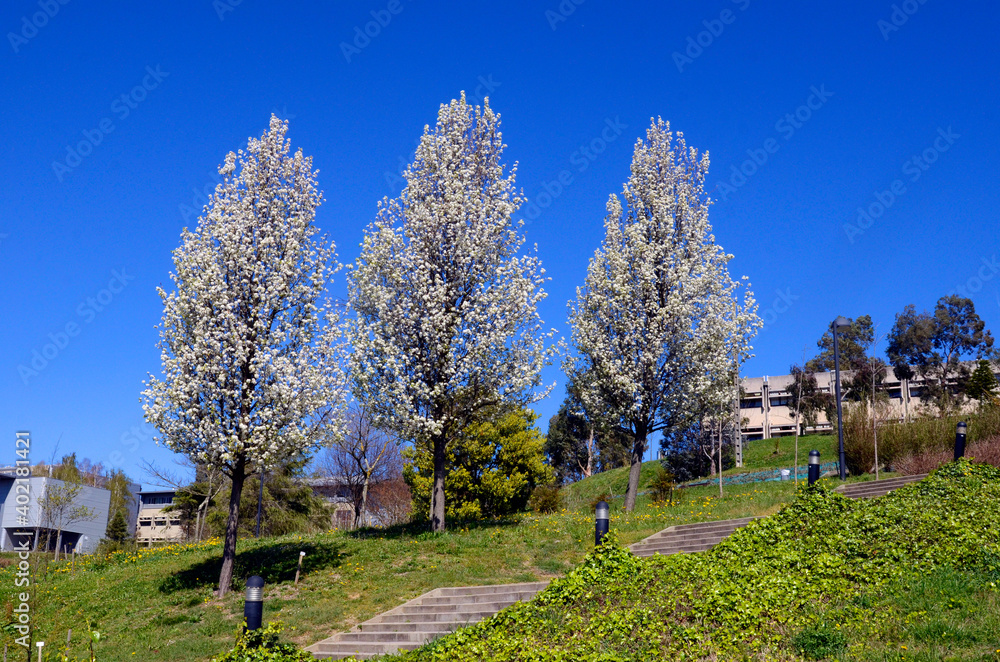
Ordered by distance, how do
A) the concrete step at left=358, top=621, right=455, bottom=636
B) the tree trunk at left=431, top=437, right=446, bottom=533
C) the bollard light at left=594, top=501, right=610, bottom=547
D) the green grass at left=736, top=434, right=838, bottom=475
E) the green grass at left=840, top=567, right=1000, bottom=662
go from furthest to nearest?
the green grass at left=736, top=434, right=838, bottom=475 < the tree trunk at left=431, top=437, right=446, bottom=533 < the bollard light at left=594, top=501, right=610, bottom=547 < the concrete step at left=358, top=621, right=455, bottom=636 < the green grass at left=840, top=567, right=1000, bottom=662

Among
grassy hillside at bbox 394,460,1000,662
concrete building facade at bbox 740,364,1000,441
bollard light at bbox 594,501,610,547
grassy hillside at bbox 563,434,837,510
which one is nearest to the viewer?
grassy hillside at bbox 394,460,1000,662

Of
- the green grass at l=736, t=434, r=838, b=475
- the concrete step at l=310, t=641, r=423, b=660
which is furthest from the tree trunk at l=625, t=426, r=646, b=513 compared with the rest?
the green grass at l=736, t=434, r=838, b=475

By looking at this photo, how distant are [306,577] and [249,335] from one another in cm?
564

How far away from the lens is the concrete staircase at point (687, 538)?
16.3 meters

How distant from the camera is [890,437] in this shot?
25.6m

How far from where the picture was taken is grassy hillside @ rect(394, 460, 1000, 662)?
8.71 m

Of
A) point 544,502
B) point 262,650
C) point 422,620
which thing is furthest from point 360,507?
point 262,650

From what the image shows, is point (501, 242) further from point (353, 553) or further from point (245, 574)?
point (245, 574)

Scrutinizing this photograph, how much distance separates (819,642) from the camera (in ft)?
28.4

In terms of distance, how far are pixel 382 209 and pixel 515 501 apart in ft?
58.4

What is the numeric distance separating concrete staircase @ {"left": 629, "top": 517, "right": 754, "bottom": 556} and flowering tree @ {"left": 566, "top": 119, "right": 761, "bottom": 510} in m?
6.34

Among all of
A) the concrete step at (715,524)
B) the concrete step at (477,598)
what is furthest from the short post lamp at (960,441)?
the concrete step at (477,598)

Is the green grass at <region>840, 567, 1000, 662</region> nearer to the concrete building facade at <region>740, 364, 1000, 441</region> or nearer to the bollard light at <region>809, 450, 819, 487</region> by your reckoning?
the bollard light at <region>809, 450, 819, 487</region>

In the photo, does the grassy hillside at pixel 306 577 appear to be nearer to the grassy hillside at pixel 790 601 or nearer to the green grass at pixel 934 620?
the grassy hillside at pixel 790 601
